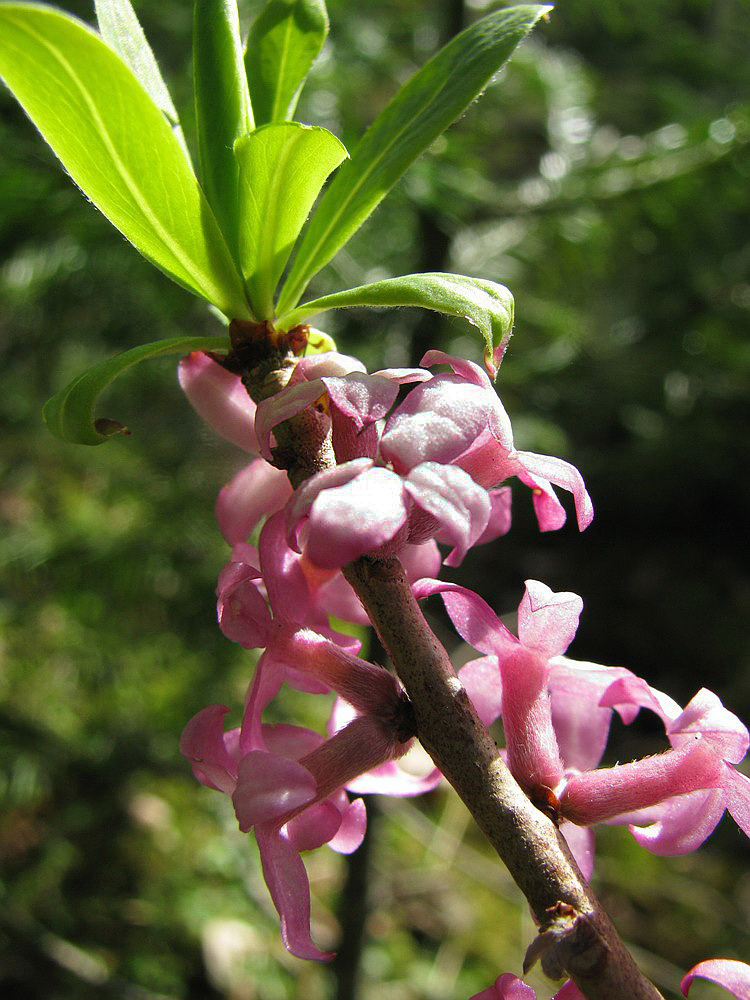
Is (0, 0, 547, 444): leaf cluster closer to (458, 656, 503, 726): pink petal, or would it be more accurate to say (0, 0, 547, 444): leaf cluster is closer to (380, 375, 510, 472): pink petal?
(380, 375, 510, 472): pink petal

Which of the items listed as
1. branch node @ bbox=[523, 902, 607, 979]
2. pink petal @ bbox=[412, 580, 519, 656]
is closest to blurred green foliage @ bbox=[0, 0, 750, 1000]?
pink petal @ bbox=[412, 580, 519, 656]

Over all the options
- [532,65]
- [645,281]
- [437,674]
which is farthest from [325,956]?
[645,281]

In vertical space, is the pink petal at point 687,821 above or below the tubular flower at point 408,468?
below

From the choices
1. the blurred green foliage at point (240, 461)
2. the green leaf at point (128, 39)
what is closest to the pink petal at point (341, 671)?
the green leaf at point (128, 39)

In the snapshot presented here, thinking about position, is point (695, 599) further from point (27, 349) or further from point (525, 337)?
point (27, 349)

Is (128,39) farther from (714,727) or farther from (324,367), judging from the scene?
(714,727)

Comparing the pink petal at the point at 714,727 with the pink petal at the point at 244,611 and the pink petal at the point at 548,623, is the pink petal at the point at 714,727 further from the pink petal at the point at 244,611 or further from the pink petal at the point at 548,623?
the pink petal at the point at 244,611
